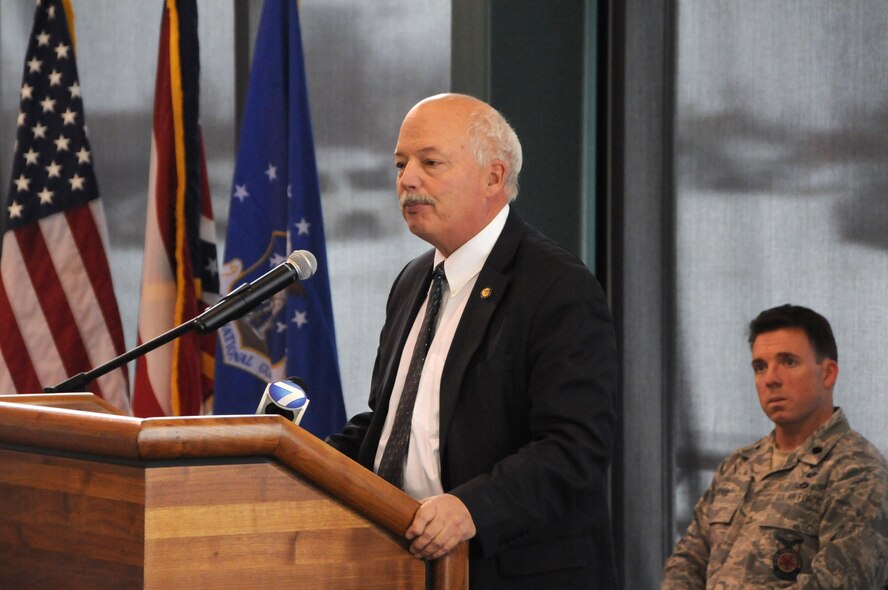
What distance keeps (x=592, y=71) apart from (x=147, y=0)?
76.1 inches

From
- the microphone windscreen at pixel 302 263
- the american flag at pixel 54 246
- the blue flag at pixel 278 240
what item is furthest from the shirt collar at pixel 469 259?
the american flag at pixel 54 246

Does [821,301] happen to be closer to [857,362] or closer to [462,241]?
[857,362]

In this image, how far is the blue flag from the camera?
3764 mm

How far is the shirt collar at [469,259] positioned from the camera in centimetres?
236

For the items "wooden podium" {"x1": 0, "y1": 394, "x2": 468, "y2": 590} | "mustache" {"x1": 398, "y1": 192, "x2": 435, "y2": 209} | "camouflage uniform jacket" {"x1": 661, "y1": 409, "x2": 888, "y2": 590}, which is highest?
"mustache" {"x1": 398, "y1": 192, "x2": 435, "y2": 209}

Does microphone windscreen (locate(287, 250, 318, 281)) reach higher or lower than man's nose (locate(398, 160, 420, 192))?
lower

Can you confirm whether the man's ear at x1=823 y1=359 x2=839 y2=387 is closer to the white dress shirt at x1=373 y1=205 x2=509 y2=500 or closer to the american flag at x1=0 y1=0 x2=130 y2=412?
the white dress shirt at x1=373 y1=205 x2=509 y2=500

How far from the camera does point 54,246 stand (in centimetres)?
411

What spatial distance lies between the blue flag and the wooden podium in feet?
6.60

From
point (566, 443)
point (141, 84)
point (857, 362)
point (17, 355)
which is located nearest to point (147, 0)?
point (141, 84)

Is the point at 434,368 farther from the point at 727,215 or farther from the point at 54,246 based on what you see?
the point at 54,246

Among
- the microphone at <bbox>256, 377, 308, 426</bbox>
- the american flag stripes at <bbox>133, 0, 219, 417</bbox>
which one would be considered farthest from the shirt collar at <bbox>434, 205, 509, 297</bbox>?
the american flag stripes at <bbox>133, 0, 219, 417</bbox>

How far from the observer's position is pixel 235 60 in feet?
15.4

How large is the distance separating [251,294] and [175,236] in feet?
7.18
